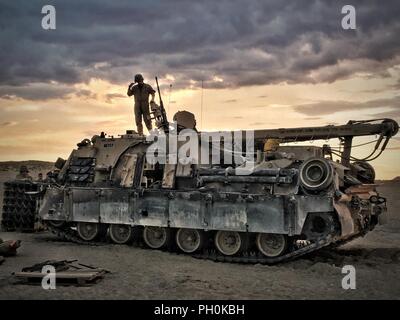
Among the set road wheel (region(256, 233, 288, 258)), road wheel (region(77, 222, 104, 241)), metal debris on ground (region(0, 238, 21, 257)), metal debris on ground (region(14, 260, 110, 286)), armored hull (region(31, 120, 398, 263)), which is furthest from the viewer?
road wheel (region(77, 222, 104, 241))

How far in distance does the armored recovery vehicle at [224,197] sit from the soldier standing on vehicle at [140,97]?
855 millimetres

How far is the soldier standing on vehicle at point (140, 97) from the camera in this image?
16.8 m

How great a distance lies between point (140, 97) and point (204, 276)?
26.7ft

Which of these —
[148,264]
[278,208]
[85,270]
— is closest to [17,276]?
[85,270]

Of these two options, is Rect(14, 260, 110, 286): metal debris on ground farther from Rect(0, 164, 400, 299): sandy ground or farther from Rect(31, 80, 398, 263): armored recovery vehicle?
Rect(31, 80, 398, 263): armored recovery vehicle

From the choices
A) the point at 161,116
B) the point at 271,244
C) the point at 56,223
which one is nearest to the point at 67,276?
the point at 271,244

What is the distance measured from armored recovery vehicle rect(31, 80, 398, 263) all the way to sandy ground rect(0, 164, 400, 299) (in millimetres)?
709

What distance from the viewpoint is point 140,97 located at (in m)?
16.9

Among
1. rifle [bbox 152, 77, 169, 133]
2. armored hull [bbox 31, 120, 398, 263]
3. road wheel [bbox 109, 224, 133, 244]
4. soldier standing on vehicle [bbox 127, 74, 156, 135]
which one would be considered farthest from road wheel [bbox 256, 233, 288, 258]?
soldier standing on vehicle [bbox 127, 74, 156, 135]

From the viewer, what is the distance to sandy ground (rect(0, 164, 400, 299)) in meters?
8.98
